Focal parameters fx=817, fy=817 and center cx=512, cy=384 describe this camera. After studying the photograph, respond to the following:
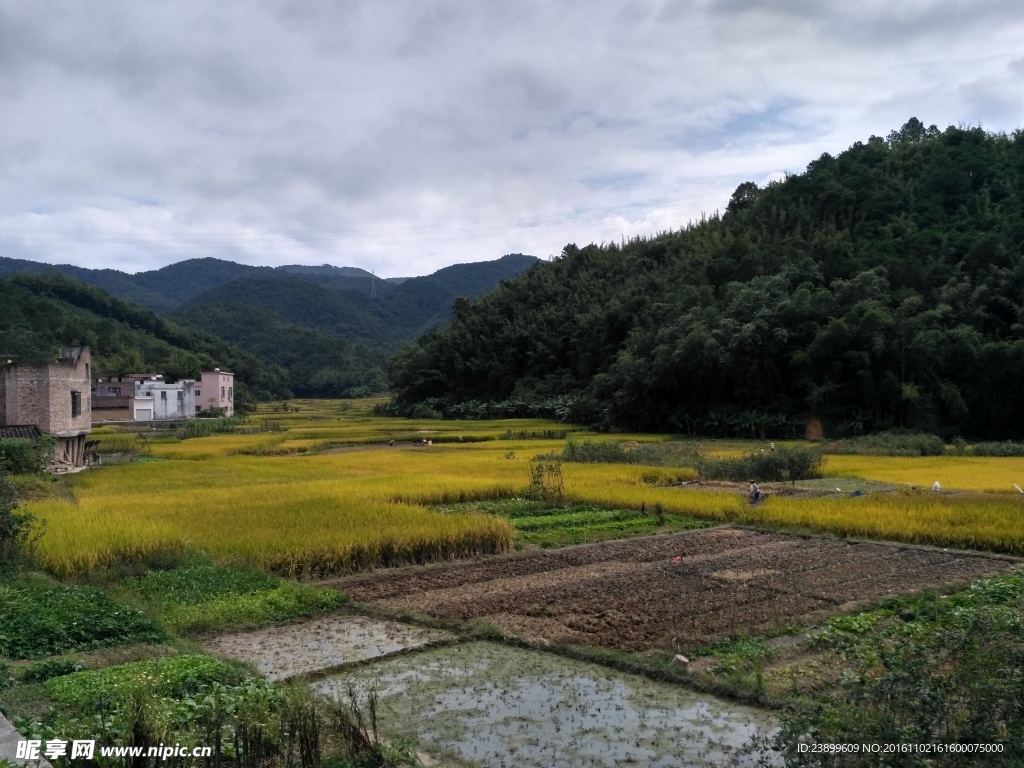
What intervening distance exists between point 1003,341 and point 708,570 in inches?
1242

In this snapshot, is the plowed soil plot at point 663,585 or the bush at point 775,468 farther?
the bush at point 775,468

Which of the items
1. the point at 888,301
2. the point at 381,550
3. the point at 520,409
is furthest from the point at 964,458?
the point at 520,409

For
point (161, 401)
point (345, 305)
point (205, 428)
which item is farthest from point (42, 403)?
point (345, 305)

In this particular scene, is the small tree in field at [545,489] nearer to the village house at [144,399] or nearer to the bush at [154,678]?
the bush at [154,678]

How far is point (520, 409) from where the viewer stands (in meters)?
56.2

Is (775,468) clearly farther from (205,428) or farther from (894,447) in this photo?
(205,428)

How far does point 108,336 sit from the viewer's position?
224 ft

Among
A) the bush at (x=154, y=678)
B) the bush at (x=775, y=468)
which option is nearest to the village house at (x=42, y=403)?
the bush at (x=775, y=468)

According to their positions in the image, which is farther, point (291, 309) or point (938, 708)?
point (291, 309)

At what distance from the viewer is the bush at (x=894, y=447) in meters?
29.2

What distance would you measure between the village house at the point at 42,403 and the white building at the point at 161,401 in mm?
25486

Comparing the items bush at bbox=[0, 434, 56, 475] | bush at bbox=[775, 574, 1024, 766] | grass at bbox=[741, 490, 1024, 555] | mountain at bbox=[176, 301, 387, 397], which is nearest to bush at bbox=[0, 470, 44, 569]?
bush at bbox=[775, 574, 1024, 766]

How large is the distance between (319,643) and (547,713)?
10.0 feet

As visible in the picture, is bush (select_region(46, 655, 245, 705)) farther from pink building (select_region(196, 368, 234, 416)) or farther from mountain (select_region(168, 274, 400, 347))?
mountain (select_region(168, 274, 400, 347))
